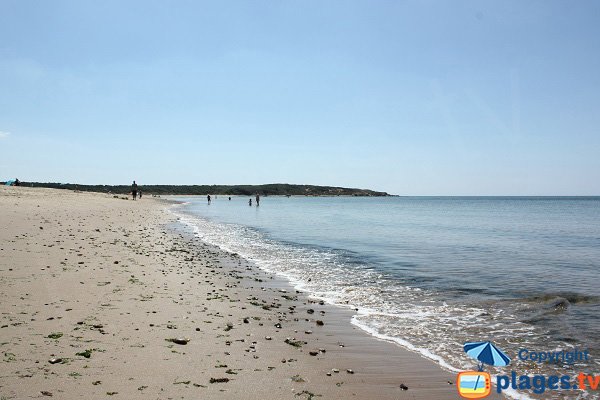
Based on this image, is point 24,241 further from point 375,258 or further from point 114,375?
point 375,258

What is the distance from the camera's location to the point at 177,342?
23.8 ft

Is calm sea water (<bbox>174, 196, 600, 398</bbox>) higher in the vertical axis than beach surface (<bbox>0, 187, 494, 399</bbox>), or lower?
lower

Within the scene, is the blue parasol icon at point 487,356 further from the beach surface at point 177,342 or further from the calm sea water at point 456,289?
the beach surface at point 177,342

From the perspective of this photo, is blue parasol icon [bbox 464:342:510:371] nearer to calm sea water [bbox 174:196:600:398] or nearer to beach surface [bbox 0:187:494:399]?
calm sea water [bbox 174:196:600:398]

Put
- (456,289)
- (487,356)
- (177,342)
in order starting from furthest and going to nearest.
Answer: (456,289)
(177,342)
(487,356)

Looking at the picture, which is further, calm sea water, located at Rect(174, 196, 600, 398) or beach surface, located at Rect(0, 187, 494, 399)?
calm sea water, located at Rect(174, 196, 600, 398)

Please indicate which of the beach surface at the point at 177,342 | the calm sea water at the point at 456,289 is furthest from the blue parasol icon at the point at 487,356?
the beach surface at the point at 177,342

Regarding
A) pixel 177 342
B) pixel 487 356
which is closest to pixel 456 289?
pixel 487 356

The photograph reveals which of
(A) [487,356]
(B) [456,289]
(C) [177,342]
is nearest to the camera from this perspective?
(A) [487,356]

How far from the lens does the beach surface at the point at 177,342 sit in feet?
18.2

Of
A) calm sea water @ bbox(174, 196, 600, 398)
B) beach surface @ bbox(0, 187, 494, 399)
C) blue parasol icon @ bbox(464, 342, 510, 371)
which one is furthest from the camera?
calm sea water @ bbox(174, 196, 600, 398)

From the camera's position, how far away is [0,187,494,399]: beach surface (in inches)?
219

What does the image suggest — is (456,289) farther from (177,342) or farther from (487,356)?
(177,342)

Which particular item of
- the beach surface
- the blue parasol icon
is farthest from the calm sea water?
the beach surface
